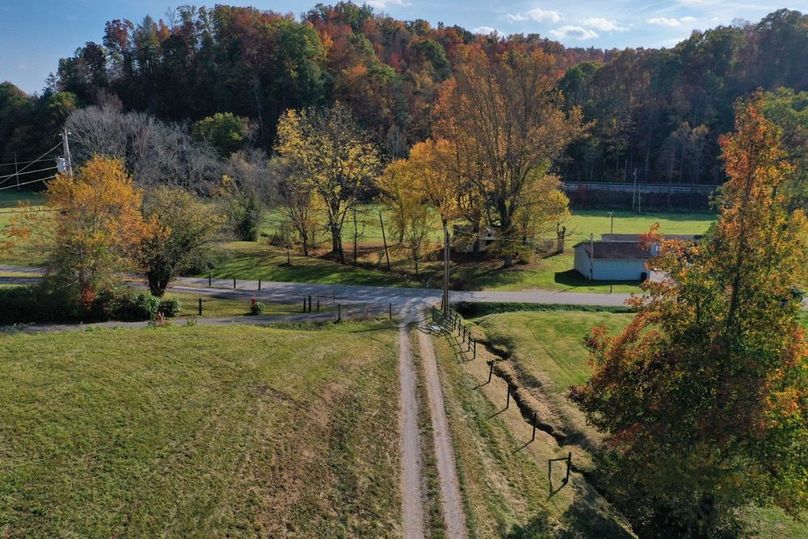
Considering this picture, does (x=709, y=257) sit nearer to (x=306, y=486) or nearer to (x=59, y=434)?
(x=306, y=486)

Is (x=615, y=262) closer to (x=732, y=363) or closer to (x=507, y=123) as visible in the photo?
(x=507, y=123)

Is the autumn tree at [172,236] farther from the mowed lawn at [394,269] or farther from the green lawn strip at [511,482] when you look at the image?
the green lawn strip at [511,482]

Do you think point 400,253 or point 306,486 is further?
point 400,253

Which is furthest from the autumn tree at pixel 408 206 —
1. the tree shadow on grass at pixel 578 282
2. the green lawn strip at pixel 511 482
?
the green lawn strip at pixel 511 482

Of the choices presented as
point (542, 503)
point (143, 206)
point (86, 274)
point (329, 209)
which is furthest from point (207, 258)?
point (542, 503)

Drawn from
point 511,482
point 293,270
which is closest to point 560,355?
point 511,482
